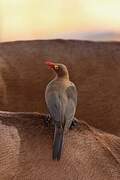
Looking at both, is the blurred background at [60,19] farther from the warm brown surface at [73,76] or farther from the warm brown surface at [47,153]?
the warm brown surface at [47,153]

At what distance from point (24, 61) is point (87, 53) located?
24 cm

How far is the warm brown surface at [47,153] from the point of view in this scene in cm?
118

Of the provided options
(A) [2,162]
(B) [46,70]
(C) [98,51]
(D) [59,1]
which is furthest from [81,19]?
(A) [2,162]

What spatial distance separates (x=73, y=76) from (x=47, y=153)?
1.36 feet

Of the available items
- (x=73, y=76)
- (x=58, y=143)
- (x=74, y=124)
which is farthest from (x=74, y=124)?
(x=73, y=76)

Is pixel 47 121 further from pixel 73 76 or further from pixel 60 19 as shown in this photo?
pixel 60 19

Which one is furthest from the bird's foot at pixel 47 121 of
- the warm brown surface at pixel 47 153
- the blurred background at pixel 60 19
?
the blurred background at pixel 60 19

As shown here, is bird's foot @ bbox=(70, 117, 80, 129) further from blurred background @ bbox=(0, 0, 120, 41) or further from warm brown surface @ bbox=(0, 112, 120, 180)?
blurred background @ bbox=(0, 0, 120, 41)

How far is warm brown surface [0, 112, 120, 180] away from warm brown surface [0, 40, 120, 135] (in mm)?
161

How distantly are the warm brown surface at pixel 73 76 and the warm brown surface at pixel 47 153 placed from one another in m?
0.16

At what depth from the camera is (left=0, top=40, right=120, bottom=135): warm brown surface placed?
1.45 meters

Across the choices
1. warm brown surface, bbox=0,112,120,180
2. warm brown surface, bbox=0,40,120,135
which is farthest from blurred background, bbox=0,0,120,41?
warm brown surface, bbox=0,112,120,180

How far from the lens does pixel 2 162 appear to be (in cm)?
118

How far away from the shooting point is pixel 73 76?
153cm
